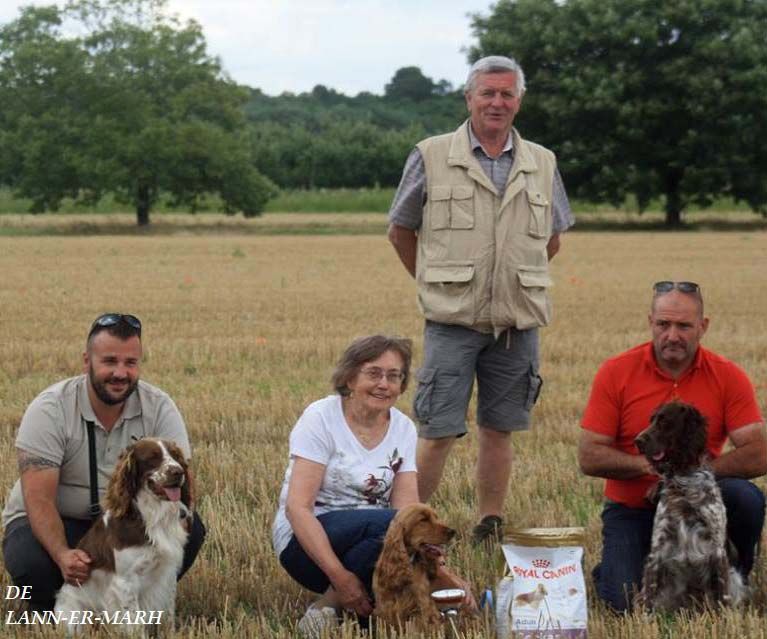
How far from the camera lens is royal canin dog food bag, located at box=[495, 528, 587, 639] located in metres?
4.78

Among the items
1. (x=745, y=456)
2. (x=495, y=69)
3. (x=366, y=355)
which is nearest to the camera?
(x=366, y=355)

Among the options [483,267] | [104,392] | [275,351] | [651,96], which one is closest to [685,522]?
[483,267]

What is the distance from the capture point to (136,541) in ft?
16.2

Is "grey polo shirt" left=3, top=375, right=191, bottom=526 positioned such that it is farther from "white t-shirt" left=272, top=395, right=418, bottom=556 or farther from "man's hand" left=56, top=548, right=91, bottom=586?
"white t-shirt" left=272, top=395, right=418, bottom=556

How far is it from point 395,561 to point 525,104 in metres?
46.1

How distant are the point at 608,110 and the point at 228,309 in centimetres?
3229

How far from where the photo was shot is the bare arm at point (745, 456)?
5480mm

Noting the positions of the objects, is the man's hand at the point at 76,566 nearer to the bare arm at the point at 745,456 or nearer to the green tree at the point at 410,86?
the bare arm at the point at 745,456

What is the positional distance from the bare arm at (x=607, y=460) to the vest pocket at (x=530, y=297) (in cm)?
83

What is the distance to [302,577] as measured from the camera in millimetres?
5387

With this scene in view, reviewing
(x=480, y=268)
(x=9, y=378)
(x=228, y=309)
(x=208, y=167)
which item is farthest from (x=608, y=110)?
(x=480, y=268)

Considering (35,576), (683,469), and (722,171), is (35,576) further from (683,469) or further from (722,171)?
(722,171)

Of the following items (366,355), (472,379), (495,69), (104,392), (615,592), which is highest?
(495,69)

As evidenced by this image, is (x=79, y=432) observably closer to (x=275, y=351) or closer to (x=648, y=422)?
(x=648, y=422)
